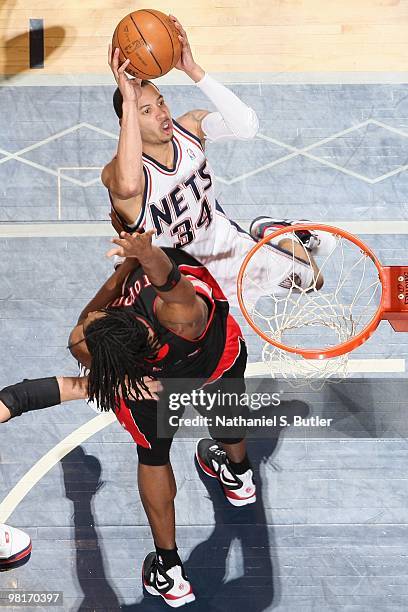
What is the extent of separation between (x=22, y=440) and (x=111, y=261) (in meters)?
1.45

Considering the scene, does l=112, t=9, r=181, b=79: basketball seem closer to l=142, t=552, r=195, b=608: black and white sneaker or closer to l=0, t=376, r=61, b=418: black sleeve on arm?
l=0, t=376, r=61, b=418: black sleeve on arm

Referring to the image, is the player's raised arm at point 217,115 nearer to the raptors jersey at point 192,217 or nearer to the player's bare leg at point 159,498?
the raptors jersey at point 192,217

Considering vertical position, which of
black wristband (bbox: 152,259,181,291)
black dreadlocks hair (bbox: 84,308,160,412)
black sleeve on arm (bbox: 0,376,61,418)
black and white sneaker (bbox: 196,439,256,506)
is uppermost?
black wristband (bbox: 152,259,181,291)

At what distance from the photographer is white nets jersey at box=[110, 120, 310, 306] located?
572 cm

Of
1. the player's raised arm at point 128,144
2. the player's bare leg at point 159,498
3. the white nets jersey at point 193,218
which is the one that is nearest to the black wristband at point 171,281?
the player's raised arm at point 128,144

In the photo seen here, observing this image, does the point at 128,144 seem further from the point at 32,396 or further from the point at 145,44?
the point at 32,396

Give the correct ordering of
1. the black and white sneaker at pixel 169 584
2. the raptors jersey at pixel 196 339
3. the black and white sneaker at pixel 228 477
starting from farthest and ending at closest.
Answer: the black and white sneaker at pixel 228 477
the black and white sneaker at pixel 169 584
the raptors jersey at pixel 196 339

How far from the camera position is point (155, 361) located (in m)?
5.03

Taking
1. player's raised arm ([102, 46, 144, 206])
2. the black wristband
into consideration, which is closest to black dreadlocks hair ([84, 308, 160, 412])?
the black wristband

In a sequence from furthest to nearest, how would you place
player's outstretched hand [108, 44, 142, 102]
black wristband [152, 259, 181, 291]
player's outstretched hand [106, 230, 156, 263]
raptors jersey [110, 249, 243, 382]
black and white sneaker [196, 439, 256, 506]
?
black and white sneaker [196, 439, 256, 506] < player's outstretched hand [108, 44, 142, 102] < raptors jersey [110, 249, 243, 382] < black wristband [152, 259, 181, 291] < player's outstretched hand [106, 230, 156, 263]

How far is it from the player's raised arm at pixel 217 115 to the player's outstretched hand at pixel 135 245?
1.76 metres

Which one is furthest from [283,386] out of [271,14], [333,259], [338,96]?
[271,14]

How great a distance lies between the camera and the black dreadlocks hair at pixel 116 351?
4.70 m

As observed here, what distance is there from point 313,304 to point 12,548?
2670mm
